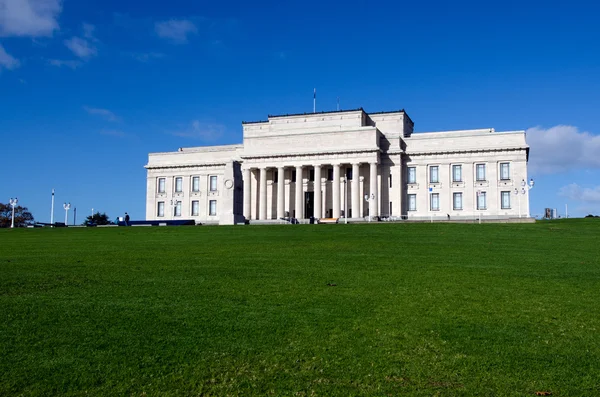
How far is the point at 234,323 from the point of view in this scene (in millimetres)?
12234

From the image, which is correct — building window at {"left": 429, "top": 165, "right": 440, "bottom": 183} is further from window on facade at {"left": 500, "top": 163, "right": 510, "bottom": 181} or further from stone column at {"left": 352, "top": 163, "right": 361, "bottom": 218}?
stone column at {"left": 352, "top": 163, "right": 361, "bottom": 218}

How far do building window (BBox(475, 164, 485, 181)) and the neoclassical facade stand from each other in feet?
0.43

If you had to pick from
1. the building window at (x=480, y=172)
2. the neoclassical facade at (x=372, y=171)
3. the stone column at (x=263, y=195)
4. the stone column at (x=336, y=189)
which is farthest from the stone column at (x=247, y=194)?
the building window at (x=480, y=172)

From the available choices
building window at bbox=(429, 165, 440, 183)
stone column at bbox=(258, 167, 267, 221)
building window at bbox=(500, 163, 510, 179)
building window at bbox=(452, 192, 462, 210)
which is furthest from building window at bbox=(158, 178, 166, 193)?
building window at bbox=(500, 163, 510, 179)

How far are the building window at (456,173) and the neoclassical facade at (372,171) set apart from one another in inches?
4.8

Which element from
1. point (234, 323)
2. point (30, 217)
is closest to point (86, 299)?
point (234, 323)

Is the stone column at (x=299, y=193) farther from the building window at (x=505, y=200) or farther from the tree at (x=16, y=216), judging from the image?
the tree at (x=16, y=216)

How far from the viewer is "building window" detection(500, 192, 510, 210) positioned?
72.4m

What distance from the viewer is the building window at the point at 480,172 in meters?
73.9

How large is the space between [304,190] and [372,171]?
11998 millimetres

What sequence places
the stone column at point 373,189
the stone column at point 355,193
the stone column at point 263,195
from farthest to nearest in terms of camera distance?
the stone column at point 263,195
the stone column at point 355,193
the stone column at point 373,189

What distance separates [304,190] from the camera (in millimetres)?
80062

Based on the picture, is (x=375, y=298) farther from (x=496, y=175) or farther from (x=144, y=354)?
(x=496, y=175)

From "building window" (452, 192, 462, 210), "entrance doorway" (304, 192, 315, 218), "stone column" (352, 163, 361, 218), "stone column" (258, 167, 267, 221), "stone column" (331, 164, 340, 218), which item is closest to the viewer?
"stone column" (352, 163, 361, 218)
